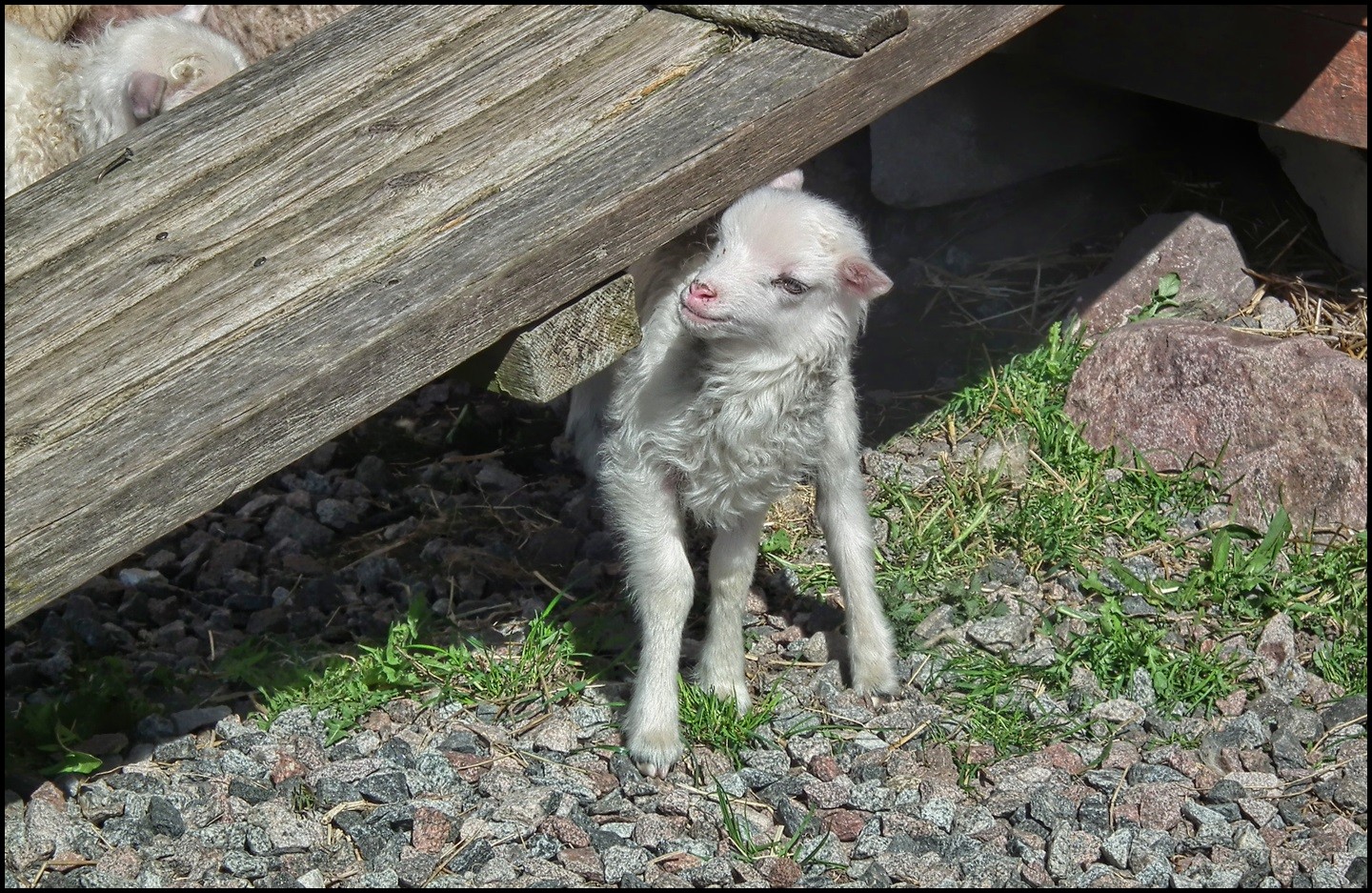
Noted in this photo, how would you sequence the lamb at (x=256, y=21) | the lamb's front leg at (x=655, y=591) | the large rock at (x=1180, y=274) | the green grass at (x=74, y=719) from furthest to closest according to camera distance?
the lamb at (x=256, y=21) → the large rock at (x=1180, y=274) → the lamb's front leg at (x=655, y=591) → the green grass at (x=74, y=719)

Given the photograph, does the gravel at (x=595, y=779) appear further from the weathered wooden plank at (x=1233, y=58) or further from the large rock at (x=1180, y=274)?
the weathered wooden plank at (x=1233, y=58)

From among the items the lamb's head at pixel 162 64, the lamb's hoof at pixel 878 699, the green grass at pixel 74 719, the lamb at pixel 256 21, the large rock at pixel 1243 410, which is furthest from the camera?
the lamb at pixel 256 21

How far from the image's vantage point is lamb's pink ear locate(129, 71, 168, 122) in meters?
5.00

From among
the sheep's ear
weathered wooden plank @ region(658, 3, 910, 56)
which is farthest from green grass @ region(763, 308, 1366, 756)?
the sheep's ear

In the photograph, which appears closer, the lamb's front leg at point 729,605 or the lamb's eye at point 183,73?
the lamb's front leg at point 729,605

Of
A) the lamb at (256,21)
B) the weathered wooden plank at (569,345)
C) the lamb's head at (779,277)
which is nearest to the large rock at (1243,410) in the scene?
the lamb's head at (779,277)

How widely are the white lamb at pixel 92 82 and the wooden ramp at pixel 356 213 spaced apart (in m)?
1.18

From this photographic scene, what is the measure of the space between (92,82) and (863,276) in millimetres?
3250

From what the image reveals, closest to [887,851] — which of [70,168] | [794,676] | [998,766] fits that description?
[998,766]

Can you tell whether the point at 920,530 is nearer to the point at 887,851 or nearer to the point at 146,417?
the point at 887,851

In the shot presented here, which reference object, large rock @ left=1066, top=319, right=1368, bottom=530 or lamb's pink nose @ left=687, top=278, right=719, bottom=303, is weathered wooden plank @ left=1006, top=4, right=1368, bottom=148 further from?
lamb's pink nose @ left=687, top=278, right=719, bottom=303

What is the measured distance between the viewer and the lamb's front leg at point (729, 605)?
409 cm

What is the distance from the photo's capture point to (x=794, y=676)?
4.38 metres

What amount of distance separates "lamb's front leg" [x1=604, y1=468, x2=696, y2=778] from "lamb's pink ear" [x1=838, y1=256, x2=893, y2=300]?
0.75m
